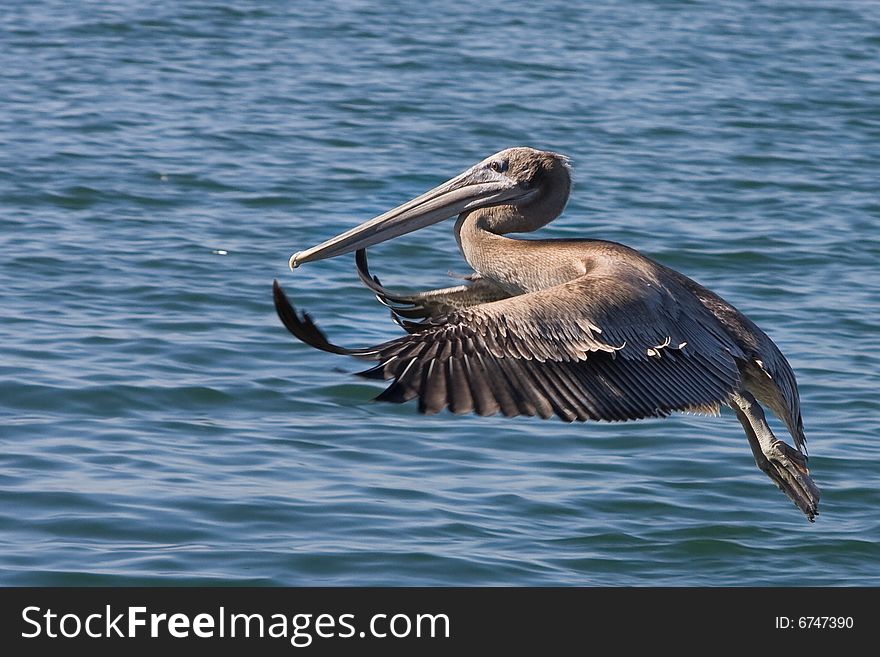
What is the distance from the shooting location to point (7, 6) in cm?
1614

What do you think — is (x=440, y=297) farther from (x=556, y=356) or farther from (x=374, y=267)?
(x=374, y=267)

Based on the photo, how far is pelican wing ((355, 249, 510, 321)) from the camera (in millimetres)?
5777

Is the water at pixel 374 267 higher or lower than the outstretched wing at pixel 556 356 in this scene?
lower

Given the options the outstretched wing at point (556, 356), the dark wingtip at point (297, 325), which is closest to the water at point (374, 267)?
the outstretched wing at point (556, 356)

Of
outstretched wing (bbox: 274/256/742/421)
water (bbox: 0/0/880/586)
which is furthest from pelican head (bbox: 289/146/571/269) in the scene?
water (bbox: 0/0/880/586)

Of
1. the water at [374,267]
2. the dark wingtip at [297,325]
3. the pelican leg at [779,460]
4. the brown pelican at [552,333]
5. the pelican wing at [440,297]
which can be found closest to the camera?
the dark wingtip at [297,325]

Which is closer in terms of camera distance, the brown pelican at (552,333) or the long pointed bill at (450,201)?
the brown pelican at (552,333)

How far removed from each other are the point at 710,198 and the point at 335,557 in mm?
6013

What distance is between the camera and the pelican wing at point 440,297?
19.0 ft

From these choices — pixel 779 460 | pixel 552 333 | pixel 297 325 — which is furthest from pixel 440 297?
pixel 779 460

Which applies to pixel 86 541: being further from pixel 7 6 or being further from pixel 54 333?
pixel 7 6

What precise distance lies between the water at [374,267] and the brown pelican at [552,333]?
2.58 feet

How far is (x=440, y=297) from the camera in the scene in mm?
5816

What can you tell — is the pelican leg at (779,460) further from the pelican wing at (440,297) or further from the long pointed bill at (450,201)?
the long pointed bill at (450,201)
